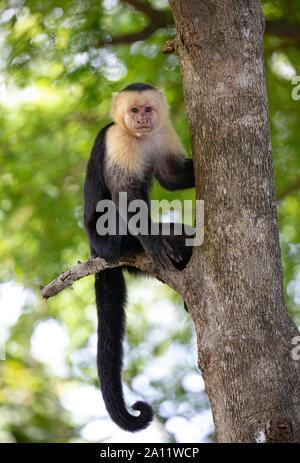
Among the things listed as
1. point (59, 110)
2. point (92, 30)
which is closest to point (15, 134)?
point (59, 110)

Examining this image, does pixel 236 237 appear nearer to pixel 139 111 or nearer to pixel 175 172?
pixel 175 172

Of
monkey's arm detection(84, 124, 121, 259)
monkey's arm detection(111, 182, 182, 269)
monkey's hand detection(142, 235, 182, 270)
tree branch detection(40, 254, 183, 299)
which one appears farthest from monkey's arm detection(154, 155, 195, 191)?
tree branch detection(40, 254, 183, 299)

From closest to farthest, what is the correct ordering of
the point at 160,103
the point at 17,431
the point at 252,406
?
the point at 252,406 → the point at 160,103 → the point at 17,431

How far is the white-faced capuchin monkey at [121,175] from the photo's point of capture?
363 cm

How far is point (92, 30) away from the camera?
5.20 metres

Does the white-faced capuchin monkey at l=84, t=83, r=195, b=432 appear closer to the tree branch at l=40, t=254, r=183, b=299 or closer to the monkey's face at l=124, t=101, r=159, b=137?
the monkey's face at l=124, t=101, r=159, b=137

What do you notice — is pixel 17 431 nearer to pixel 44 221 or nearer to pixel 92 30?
pixel 44 221

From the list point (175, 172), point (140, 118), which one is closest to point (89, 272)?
point (175, 172)

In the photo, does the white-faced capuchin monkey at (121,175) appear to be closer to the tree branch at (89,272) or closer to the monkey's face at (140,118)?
the monkey's face at (140,118)

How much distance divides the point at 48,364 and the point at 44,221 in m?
3.10

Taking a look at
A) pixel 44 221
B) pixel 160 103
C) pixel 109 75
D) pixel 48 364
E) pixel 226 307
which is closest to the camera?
pixel 226 307

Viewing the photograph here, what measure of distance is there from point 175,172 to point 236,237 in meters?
1.40

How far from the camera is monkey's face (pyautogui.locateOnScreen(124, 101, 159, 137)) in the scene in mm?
3814

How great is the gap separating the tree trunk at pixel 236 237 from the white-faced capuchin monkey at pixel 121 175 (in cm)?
86
